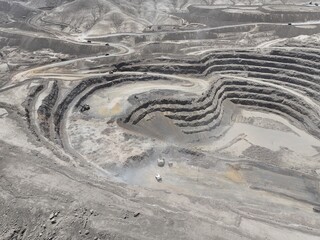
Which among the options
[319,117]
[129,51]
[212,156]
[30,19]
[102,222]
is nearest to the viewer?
[102,222]

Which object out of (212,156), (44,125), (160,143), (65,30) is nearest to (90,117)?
(44,125)

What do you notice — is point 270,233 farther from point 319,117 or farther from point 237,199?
point 319,117

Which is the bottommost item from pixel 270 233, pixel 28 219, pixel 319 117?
pixel 28 219

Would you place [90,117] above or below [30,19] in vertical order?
below

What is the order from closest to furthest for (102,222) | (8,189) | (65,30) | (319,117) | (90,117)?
(102,222) → (8,189) → (90,117) → (319,117) → (65,30)

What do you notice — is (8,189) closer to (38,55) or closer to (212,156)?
(212,156)

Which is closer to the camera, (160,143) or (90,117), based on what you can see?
(160,143)

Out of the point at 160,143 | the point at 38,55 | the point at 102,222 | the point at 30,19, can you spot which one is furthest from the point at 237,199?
the point at 30,19
